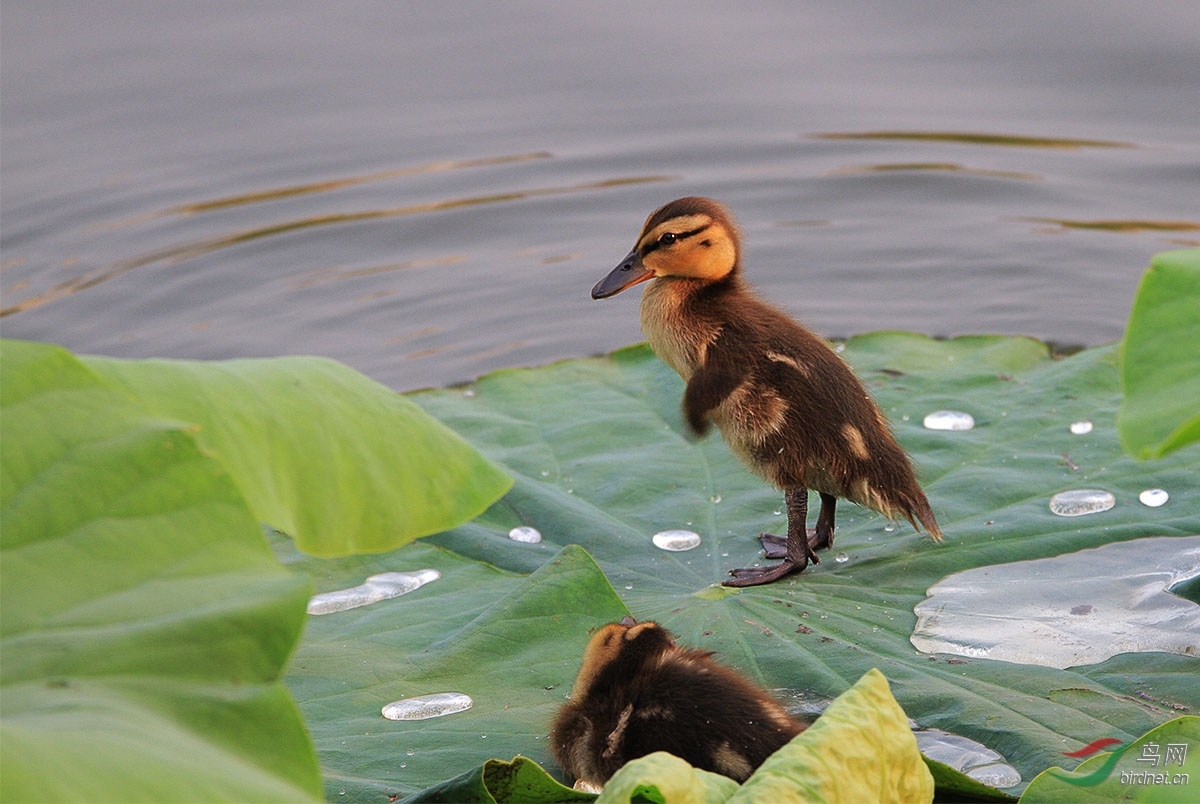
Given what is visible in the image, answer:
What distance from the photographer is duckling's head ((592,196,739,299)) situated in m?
3.54

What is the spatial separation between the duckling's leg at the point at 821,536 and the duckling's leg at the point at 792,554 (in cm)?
5

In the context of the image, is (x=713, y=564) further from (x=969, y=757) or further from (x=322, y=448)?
(x=322, y=448)

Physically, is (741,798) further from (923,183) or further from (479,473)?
(923,183)

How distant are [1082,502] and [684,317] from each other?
3.73ft

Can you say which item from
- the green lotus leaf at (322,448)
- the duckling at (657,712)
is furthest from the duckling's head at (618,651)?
the green lotus leaf at (322,448)

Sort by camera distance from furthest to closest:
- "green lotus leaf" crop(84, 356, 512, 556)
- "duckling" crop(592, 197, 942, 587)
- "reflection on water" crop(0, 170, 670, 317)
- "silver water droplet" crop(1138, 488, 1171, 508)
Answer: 1. "reflection on water" crop(0, 170, 670, 317)
2. "silver water droplet" crop(1138, 488, 1171, 508)
3. "duckling" crop(592, 197, 942, 587)
4. "green lotus leaf" crop(84, 356, 512, 556)

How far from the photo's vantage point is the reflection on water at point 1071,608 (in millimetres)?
2699

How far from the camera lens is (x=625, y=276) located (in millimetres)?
3734

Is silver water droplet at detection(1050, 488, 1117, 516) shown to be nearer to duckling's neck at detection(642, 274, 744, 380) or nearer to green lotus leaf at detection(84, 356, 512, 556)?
duckling's neck at detection(642, 274, 744, 380)

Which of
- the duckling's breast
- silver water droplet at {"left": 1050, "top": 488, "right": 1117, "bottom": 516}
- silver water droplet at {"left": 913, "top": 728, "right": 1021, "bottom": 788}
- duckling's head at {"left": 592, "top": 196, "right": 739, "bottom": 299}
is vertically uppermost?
duckling's head at {"left": 592, "top": 196, "right": 739, "bottom": 299}

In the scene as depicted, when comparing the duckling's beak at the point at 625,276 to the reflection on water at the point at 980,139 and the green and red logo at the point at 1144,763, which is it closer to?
the green and red logo at the point at 1144,763

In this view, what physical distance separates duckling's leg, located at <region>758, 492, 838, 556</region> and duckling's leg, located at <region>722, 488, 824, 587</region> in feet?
0.17

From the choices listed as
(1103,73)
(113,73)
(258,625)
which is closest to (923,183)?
(1103,73)

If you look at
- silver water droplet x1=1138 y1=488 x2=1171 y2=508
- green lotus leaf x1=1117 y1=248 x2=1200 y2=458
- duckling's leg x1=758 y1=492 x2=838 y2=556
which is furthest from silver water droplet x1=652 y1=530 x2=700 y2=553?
green lotus leaf x1=1117 y1=248 x2=1200 y2=458
